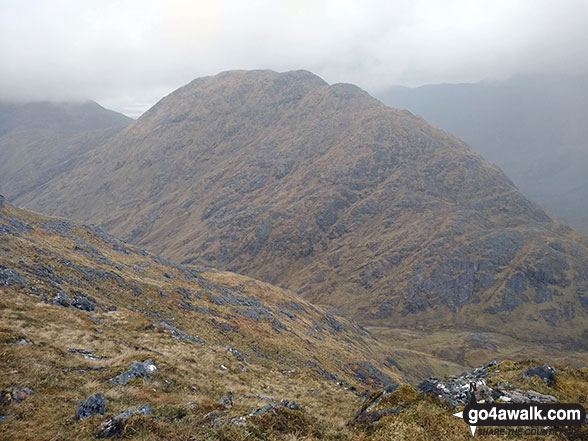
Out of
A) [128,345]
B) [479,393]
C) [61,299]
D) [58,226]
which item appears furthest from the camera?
[58,226]

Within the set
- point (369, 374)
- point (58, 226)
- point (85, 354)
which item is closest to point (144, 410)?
point (85, 354)

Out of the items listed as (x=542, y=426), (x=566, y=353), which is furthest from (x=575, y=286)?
(x=542, y=426)

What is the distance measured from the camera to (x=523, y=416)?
45.4ft

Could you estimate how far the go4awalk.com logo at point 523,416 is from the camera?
42.8 ft

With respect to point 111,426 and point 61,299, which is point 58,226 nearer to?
point 61,299

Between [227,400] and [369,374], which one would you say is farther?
[369,374]

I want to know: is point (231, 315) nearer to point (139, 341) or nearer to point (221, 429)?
point (139, 341)

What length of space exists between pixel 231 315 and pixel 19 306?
30993 mm

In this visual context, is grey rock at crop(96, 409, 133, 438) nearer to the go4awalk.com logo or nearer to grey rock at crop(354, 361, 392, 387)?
the go4awalk.com logo

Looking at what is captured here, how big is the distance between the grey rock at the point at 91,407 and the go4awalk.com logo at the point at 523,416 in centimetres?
1554

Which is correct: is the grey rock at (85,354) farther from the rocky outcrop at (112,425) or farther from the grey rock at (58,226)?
the grey rock at (58,226)

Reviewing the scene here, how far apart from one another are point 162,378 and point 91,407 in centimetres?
699

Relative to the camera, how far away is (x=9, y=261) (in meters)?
34.9

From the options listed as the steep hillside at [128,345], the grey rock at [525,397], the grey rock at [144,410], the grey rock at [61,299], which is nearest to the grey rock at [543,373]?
the grey rock at [525,397]
